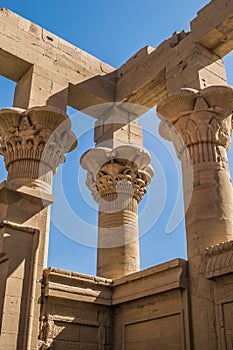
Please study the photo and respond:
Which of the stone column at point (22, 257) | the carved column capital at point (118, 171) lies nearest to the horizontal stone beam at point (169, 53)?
the carved column capital at point (118, 171)

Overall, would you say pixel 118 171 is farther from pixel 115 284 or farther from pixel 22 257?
pixel 22 257

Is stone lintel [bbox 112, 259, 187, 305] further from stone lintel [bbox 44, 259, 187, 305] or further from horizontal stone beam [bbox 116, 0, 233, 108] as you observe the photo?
horizontal stone beam [bbox 116, 0, 233, 108]

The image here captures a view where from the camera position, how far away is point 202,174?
10.4 metres

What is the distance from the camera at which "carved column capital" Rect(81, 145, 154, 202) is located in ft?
45.5

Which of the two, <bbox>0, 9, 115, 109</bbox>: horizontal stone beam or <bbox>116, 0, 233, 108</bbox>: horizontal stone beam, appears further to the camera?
<bbox>0, 9, 115, 109</bbox>: horizontal stone beam

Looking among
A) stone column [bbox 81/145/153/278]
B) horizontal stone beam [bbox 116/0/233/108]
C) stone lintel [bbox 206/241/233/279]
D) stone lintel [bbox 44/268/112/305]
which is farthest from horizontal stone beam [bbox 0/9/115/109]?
stone lintel [bbox 206/241/233/279]

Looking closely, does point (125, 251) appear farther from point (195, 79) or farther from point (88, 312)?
point (195, 79)

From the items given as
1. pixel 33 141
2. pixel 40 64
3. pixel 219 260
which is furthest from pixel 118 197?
pixel 219 260

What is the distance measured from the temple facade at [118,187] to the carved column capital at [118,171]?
0.10 ft

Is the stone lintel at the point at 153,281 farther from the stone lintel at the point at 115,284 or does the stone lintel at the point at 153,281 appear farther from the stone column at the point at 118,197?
the stone column at the point at 118,197

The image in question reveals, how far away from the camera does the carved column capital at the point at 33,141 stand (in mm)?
11812

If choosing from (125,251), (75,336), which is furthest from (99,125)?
(75,336)

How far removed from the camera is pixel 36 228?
8844 millimetres

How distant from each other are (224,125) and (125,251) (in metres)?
4.42
